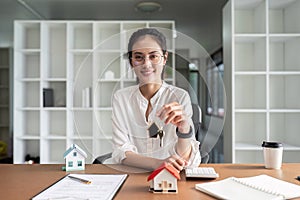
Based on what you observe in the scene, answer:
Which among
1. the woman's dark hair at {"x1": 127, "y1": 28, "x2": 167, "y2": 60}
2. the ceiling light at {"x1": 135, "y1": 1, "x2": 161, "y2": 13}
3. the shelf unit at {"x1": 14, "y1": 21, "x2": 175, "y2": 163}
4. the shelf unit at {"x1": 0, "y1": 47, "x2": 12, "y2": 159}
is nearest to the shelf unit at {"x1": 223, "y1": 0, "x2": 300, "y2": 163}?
the shelf unit at {"x1": 14, "y1": 21, "x2": 175, "y2": 163}

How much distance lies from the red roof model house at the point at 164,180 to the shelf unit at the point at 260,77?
1953mm

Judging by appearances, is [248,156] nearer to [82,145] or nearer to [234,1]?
[234,1]

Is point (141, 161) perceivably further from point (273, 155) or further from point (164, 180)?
point (273, 155)

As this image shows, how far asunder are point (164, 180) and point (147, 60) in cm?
37

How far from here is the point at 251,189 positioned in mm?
851

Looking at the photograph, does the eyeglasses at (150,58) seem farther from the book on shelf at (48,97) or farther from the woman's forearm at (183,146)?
the book on shelf at (48,97)

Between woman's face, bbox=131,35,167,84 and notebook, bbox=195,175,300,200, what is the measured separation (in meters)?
0.37

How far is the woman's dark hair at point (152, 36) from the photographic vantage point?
98 cm

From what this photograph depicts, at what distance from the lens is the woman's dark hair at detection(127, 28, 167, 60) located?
980mm

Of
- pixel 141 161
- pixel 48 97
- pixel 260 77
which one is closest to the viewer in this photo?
pixel 141 161

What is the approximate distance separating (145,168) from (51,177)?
329 mm

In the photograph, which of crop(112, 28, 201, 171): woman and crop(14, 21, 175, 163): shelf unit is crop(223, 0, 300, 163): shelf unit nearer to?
crop(14, 21, 175, 163): shelf unit

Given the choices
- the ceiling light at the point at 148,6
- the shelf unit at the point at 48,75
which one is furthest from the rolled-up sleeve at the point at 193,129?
the ceiling light at the point at 148,6

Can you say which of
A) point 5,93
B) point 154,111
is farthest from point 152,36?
point 5,93
